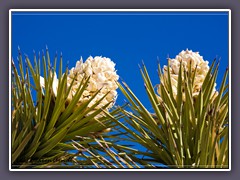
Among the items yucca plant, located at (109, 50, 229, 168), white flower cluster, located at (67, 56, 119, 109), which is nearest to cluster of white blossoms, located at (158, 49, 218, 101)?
yucca plant, located at (109, 50, 229, 168)

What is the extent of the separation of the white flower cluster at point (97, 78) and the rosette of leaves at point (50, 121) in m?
0.02

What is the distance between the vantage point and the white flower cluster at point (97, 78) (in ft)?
5.96

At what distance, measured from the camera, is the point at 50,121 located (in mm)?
1749

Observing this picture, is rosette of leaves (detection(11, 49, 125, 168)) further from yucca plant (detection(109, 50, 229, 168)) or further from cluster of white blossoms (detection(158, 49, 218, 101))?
cluster of white blossoms (detection(158, 49, 218, 101))

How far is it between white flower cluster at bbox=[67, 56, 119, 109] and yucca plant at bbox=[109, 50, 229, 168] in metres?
0.07

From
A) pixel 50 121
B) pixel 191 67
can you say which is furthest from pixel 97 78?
pixel 191 67

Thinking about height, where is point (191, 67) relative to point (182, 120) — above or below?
above

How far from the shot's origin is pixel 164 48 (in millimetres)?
1872

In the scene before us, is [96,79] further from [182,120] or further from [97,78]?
[182,120]

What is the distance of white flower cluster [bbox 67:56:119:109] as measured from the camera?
182cm

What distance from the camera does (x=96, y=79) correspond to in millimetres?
1839

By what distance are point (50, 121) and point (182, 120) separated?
0.56 meters

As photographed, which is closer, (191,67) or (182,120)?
(182,120)

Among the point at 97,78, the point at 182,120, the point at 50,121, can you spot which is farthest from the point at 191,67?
the point at 50,121
